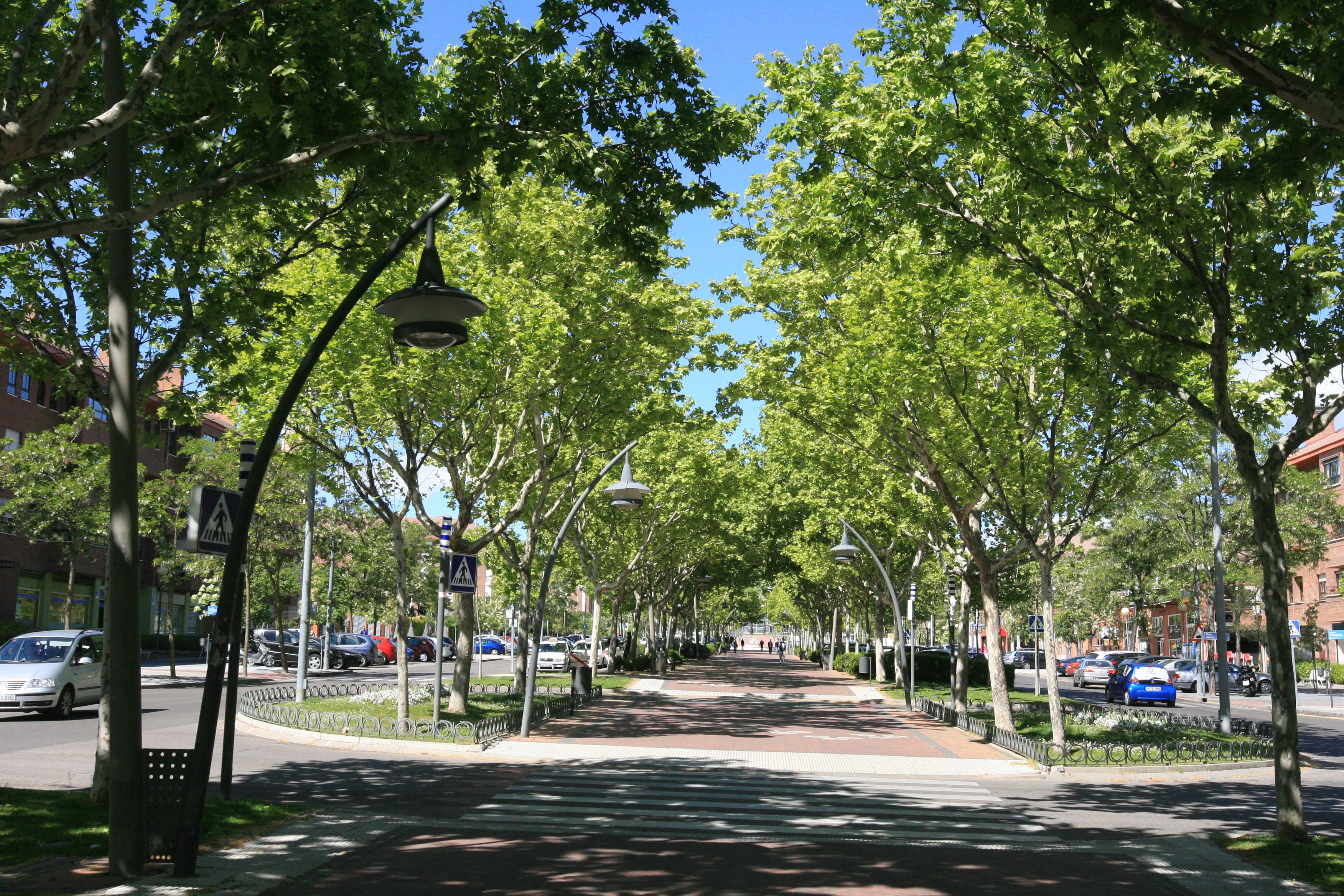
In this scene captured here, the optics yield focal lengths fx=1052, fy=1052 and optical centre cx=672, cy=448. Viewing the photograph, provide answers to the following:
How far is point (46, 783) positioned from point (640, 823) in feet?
23.5

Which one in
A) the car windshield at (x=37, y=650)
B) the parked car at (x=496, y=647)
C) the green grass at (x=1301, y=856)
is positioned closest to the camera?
the green grass at (x=1301, y=856)

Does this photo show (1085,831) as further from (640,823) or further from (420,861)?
(420,861)

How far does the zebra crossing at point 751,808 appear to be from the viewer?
34.9 ft

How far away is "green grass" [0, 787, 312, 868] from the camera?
8211 millimetres

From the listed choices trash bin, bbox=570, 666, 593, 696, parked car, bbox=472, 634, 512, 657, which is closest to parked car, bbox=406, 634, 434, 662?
parked car, bbox=472, 634, 512, 657

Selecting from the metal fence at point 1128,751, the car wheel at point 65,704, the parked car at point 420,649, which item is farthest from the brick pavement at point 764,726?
the parked car at point 420,649

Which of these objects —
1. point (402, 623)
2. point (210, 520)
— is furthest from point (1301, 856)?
point (402, 623)

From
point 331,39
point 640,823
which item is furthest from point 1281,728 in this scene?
point 331,39

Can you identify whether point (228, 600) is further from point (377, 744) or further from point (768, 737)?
point (768, 737)

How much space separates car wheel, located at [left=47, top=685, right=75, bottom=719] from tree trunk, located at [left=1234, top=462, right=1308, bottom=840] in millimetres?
20451

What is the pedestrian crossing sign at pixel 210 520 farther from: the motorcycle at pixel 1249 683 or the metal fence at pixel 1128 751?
the motorcycle at pixel 1249 683

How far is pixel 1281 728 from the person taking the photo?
34.7 ft

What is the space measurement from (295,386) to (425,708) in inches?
680

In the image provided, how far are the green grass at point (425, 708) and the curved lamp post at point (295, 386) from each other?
12.5m
